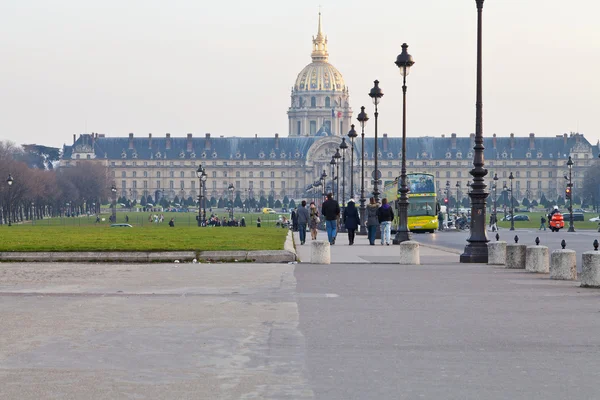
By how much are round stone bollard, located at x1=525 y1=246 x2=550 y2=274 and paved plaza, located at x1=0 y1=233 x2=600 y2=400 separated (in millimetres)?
1949

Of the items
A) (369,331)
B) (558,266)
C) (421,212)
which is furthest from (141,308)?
(421,212)

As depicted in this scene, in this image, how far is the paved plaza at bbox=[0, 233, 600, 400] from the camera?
359 inches

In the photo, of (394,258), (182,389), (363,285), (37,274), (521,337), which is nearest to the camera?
(182,389)

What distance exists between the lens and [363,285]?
1862cm

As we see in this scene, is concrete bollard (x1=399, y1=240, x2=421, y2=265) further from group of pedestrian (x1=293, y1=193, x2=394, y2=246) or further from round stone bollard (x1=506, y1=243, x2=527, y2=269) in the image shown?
group of pedestrian (x1=293, y1=193, x2=394, y2=246)

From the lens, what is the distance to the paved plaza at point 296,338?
9117 mm

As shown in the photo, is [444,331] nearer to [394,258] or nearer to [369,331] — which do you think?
[369,331]

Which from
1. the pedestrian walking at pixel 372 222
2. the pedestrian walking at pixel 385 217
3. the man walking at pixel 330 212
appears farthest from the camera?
the pedestrian walking at pixel 372 222

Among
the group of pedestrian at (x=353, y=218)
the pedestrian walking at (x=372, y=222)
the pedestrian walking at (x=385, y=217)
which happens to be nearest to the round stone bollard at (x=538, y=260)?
the group of pedestrian at (x=353, y=218)

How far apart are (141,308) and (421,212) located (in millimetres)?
52308

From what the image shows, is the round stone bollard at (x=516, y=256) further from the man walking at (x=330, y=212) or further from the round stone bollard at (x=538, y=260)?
the man walking at (x=330, y=212)

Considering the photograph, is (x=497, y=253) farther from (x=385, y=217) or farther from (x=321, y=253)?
(x=385, y=217)

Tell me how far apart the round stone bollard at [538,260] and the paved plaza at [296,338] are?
1.95m

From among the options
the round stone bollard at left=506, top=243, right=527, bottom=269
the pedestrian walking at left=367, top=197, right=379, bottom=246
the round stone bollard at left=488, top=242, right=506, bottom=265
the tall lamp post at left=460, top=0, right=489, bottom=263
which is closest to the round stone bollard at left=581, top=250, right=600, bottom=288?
the round stone bollard at left=506, top=243, right=527, bottom=269
